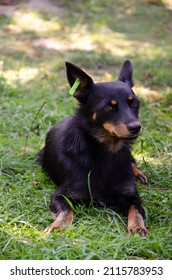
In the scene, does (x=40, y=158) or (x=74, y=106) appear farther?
(x=74, y=106)

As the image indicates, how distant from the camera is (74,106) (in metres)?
6.61

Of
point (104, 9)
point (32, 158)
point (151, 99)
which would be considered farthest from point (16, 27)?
point (32, 158)

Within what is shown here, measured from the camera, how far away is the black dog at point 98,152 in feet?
14.4

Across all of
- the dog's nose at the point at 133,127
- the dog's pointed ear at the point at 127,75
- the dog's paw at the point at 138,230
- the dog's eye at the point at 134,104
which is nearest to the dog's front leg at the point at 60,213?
the dog's paw at the point at 138,230

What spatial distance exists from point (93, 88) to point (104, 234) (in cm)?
135

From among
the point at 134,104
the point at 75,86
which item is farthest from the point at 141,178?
the point at 75,86

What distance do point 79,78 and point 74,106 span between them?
2064mm

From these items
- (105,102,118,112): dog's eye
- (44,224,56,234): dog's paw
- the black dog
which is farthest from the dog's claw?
(105,102,118,112): dog's eye

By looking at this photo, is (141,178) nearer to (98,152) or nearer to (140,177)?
(140,177)

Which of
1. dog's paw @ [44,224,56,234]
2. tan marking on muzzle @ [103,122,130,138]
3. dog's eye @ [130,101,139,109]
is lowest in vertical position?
dog's paw @ [44,224,56,234]

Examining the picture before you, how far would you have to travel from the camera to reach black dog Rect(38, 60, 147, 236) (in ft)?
14.4

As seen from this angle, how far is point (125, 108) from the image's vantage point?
172 inches

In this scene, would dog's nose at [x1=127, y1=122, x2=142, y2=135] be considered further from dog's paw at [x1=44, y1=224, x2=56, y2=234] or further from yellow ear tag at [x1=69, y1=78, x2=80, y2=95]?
dog's paw at [x1=44, y1=224, x2=56, y2=234]

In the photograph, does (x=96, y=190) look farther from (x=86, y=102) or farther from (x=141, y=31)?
(x=141, y=31)
